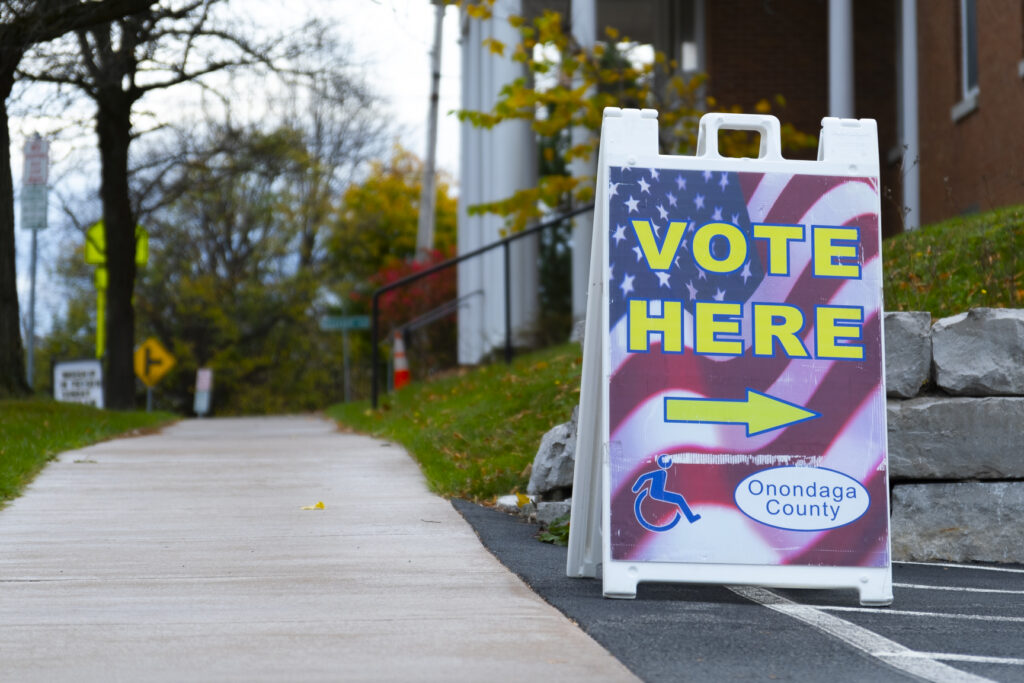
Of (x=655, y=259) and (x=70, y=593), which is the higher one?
(x=655, y=259)

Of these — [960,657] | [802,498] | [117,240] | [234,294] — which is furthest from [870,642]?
[234,294]

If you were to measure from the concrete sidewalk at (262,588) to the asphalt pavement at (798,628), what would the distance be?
179 mm

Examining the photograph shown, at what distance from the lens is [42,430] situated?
11727 millimetres

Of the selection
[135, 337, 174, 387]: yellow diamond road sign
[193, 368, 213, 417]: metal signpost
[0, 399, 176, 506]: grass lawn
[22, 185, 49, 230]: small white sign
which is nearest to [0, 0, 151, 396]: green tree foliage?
[22, 185, 49, 230]: small white sign

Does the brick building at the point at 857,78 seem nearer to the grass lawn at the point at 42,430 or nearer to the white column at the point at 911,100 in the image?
the white column at the point at 911,100

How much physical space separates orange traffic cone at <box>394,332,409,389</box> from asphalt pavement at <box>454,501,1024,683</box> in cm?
1399

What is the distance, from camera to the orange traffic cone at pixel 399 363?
66.0 ft

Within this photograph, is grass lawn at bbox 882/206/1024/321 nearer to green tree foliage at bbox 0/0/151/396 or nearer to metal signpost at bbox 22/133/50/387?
green tree foliage at bbox 0/0/151/396

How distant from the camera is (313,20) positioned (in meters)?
17.3

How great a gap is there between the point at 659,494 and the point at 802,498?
547mm

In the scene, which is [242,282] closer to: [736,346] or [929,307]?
[929,307]

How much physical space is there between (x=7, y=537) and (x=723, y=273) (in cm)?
370

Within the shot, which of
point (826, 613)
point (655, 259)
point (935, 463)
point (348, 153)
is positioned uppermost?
point (348, 153)

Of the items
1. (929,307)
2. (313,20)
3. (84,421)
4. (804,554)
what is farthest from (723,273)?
(313,20)
